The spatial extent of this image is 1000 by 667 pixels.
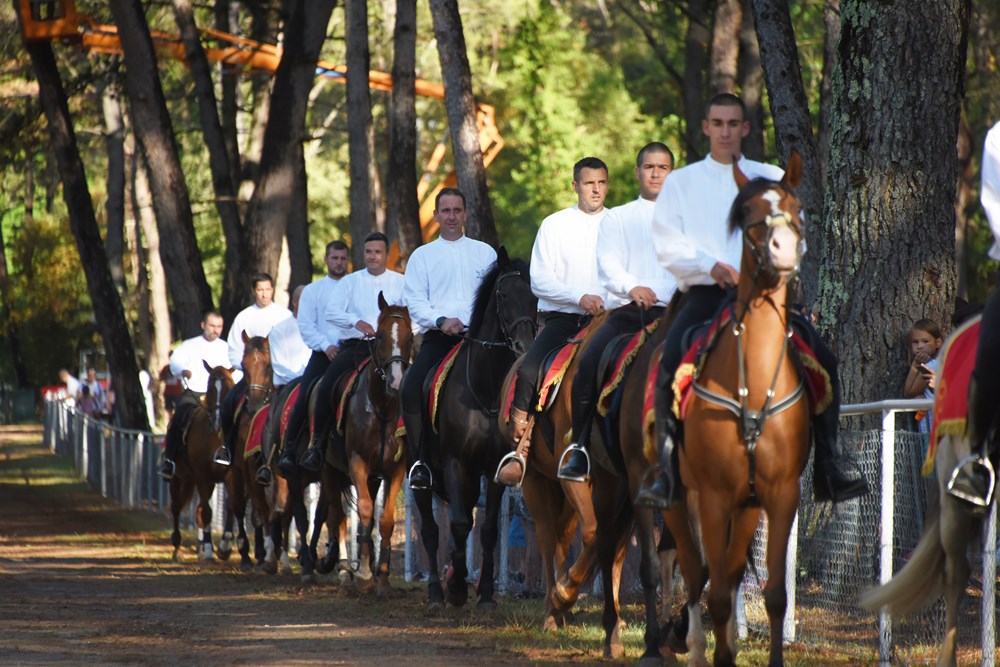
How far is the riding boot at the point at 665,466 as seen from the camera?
880 cm

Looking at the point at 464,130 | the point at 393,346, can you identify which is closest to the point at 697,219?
the point at 393,346

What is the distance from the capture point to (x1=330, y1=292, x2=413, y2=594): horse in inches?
577

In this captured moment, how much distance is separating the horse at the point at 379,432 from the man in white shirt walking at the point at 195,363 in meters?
7.39

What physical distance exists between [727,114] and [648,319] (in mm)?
1830

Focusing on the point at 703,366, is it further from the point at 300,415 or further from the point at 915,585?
the point at 300,415

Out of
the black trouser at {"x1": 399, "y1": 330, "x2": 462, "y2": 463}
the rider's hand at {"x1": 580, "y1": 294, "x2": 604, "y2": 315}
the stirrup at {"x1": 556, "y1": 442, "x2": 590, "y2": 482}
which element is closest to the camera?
the stirrup at {"x1": 556, "y1": 442, "x2": 590, "y2": 482}

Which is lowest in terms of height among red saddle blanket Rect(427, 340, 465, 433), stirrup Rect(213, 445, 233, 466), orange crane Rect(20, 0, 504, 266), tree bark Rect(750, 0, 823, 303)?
stirrup Rect(213, 445, 233, 466)

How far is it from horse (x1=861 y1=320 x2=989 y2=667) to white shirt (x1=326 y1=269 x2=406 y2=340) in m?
8.57

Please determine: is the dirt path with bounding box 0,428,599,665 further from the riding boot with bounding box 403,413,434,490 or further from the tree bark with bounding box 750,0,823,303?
the tree bark with bounding box 750,0,823,303

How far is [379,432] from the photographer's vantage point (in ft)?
50.2

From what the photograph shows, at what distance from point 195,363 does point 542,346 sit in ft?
40.3

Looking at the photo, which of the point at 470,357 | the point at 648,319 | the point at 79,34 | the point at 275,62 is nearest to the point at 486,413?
the point at 470,357

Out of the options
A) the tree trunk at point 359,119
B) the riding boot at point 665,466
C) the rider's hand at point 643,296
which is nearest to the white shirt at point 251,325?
the tree trunk at point 359,119

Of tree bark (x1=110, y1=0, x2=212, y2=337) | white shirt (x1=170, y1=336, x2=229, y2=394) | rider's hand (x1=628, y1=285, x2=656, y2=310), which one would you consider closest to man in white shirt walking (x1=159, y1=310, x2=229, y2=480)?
white shirt (x1=170, y1=336, x2=229, y2=394)
